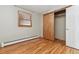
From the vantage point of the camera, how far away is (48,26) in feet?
16.3

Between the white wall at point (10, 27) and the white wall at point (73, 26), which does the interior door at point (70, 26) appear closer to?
the white wall at point (73, 26)

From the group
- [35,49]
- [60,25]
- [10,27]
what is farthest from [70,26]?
[10,27]

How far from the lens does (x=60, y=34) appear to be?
4.89m

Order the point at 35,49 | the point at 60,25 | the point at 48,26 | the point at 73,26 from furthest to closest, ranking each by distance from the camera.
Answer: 1. the point at 48,26
2. the point at 60,25
3. the point at 73,26
4. the point at 35,49

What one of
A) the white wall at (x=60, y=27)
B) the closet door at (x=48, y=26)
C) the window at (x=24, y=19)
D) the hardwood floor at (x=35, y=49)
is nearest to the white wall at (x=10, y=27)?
the window at (x=24, y=19)

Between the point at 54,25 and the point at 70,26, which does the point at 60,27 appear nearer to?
the point at 54,25

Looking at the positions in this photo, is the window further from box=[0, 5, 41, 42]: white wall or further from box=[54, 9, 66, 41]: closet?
box=[54, 9, 66, 41]: closet

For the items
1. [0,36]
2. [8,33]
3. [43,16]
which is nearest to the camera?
[0,36]

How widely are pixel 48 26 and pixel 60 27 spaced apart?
0.72 m

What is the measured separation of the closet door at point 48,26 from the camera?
4.66 metres
